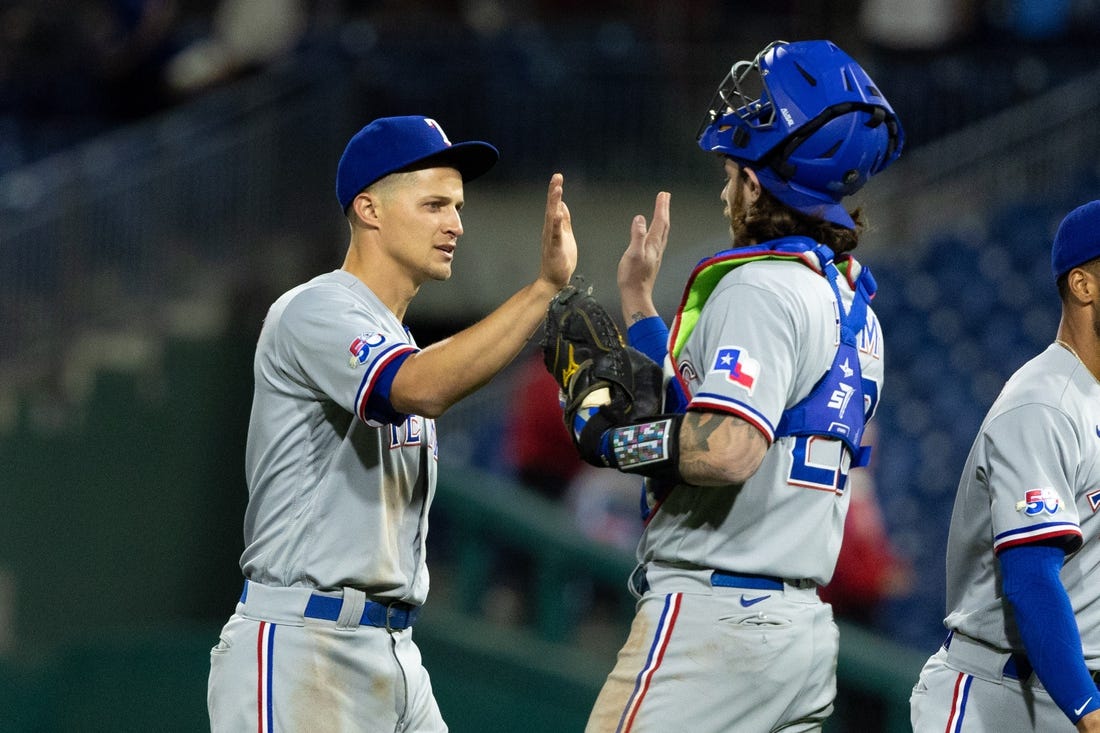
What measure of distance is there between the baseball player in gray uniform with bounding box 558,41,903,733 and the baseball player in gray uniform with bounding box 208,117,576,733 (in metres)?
0.42

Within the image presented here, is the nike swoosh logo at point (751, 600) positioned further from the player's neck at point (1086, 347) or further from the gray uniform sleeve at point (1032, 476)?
the player's neck at point (1086, 347)

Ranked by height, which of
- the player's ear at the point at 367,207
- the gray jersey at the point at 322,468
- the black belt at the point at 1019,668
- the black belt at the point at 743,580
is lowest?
the black belt at the point at 1019,668

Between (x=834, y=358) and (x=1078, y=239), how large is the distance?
2.17ft

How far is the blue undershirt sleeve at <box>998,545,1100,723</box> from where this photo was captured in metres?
3.29

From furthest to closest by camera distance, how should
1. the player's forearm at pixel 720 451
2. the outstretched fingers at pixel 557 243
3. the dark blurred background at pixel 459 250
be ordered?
the dark blurred background at pixel 459 250 → the outstretched fingers at pixel 557 243 → the player's forearm at pixel 720 451

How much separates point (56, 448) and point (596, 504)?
10.5ft

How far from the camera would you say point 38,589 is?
8.29 m

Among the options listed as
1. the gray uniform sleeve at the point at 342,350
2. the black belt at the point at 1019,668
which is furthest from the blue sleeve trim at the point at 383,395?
the black belt at the point at 1019,668

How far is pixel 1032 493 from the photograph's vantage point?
3438 mm

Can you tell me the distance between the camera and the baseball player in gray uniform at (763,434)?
3.32 meters

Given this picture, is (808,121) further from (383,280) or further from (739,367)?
(383,280)

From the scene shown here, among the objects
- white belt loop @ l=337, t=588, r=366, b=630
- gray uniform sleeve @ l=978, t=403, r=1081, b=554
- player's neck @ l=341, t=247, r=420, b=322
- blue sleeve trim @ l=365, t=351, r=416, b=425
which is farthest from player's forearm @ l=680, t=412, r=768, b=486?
player's neck @ l=341, t=247, r=420, b=322

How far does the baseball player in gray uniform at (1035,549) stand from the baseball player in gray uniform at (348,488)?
1080 millimetres

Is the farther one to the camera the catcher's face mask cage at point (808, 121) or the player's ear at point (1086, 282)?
the player's ear at point (1086, 282)
